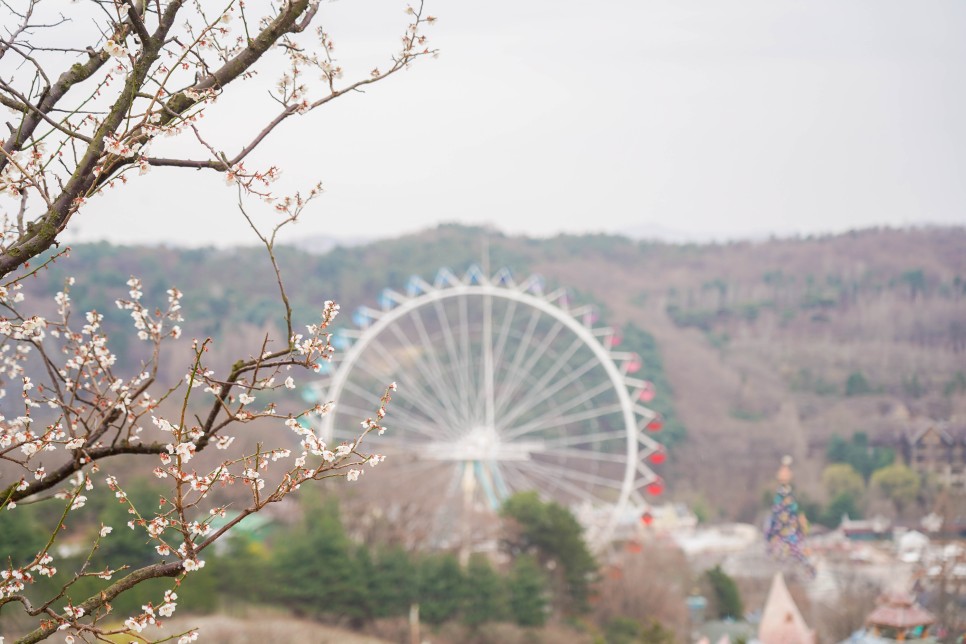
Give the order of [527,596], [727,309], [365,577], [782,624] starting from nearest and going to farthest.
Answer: [782,624] < [365,577] < [527,596] < [727,309]

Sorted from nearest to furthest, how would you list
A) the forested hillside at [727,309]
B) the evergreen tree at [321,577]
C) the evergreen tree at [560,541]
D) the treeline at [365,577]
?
the treeline at [365,577] < the evergreen tree at [321,577] < the evergreen tree at [560,541] < the forested hillside at [727,309]

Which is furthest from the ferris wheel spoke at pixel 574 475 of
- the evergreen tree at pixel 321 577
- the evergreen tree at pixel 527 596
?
the evergreen tree at pixel 321 577

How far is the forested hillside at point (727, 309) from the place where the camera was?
28.0 metres

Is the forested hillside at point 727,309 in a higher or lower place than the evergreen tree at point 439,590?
higher

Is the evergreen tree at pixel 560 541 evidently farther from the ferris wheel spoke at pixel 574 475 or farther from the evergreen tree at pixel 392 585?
the ferris wheel spoke at pixel 574 475

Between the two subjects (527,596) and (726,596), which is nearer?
(527,596)

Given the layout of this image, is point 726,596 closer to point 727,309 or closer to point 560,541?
point 560,541

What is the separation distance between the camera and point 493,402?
22422 mm

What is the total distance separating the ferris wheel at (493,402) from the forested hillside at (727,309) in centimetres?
192

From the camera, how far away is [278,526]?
790 inches

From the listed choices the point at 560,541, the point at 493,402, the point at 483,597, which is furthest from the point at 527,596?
the point at 493,402

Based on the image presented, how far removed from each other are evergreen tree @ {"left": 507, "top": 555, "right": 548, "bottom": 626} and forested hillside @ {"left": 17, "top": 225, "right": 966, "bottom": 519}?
1175 centimetres

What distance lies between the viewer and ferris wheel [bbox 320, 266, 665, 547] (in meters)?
20.7

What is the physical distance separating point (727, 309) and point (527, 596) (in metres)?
22.0
